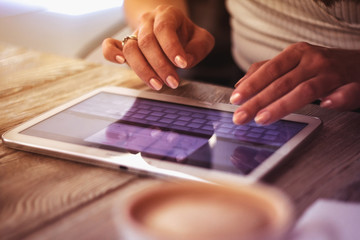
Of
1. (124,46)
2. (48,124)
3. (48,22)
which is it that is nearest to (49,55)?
(124,46)

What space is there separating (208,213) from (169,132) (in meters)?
0.30

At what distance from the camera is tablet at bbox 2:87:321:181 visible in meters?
0.49

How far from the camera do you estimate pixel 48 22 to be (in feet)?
8.98

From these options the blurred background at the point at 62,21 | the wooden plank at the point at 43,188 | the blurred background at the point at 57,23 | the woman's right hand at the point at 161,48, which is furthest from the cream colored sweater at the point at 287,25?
the blurred background at the point at 62,21

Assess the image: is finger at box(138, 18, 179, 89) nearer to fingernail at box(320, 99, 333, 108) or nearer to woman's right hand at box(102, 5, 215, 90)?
woman's right hand at box(102, 5, 215, 90)

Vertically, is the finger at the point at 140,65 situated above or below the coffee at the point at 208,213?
below

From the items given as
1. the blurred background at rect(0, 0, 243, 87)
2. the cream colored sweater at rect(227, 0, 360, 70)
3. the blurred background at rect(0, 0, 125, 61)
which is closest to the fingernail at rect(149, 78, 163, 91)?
the cream colored sweater at rect(227, 0, 360, 70)

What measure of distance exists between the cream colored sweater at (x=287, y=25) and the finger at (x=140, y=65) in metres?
0.36

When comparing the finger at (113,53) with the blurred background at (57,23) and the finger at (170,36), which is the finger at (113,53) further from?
the blurred background at (57,23)

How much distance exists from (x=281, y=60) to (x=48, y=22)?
2.36 m

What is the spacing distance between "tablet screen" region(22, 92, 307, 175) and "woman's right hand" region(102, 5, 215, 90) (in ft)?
0.22

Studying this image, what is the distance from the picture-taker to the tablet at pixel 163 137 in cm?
49

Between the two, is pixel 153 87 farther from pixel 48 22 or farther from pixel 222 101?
pixel 48 22

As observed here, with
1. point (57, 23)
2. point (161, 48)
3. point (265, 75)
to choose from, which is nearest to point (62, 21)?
point (57, 23)
